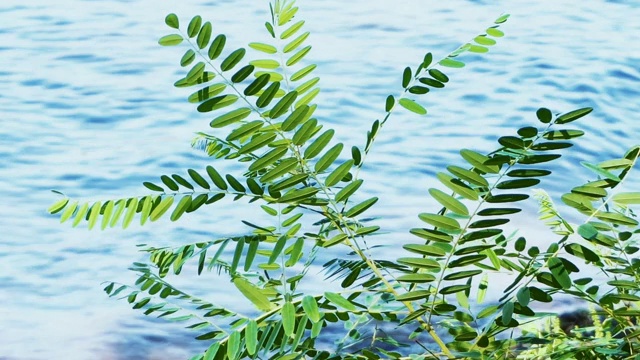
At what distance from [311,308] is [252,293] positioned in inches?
3.5

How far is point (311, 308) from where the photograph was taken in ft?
3.05

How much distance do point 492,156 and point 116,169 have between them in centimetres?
318

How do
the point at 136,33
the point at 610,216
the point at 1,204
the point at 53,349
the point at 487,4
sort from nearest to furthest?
the point at 610,216 < the point at 53,349 < the point at 1,204 < the point at 136,33 < the point at 487,4

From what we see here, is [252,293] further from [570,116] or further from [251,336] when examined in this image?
[570,116]


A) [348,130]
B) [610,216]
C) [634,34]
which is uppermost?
[610,216]

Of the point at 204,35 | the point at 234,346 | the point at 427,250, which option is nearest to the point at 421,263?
the point at 427,250

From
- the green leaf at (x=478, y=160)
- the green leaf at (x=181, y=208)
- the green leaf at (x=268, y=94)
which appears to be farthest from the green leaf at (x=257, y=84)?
the green leaf at (x=478, y=160)

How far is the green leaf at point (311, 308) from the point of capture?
919 millimetres

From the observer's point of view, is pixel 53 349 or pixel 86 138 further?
pixel 86 138

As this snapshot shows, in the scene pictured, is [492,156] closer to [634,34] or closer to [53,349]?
[53,349]

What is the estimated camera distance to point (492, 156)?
1026mm

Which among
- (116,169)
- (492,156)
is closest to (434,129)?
(116,169)

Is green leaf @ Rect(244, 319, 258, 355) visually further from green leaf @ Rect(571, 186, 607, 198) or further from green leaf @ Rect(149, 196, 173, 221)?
green leaf @ Rect(571, 186, 607, 198)

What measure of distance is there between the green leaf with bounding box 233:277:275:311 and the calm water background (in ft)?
6.19
